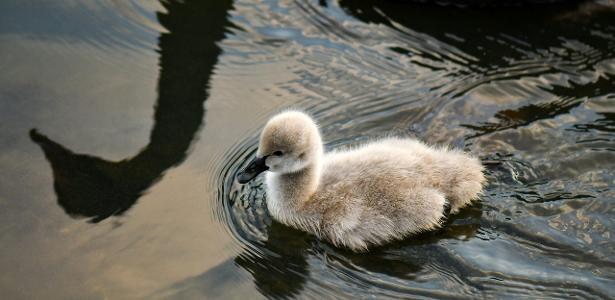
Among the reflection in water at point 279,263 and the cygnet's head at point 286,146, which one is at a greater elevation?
the cygnet's head at point 286,146

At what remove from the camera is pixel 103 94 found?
506 cm

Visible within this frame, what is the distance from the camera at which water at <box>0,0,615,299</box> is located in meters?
3.87

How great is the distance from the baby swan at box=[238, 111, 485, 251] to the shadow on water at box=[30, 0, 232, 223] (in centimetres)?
65

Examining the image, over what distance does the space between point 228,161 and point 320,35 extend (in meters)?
1.63

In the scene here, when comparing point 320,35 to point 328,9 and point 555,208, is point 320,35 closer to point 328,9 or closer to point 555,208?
point 328,9

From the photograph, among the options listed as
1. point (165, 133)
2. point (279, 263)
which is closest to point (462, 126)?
point (279, 263)

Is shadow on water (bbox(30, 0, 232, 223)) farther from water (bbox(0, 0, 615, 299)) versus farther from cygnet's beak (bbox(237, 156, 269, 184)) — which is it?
cygnet's beak (bbox(237, 156, 269, 184))

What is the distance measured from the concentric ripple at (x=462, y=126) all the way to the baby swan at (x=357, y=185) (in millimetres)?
98

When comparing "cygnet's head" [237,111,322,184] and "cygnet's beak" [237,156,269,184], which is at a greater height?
"cygnet's head" [237,111,322,184]

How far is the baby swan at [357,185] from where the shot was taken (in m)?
4.11

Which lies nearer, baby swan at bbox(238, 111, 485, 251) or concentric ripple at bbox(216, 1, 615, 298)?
concentric ripple at bbox(216, 1, 615, 298)

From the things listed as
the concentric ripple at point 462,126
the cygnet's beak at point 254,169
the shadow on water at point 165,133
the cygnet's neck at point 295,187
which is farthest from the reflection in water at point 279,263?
the shadow on water at point 165,133

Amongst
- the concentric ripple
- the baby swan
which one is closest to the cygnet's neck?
the baby swan

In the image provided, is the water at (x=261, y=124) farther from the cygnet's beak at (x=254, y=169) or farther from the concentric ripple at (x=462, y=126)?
the cygnet's beak at (x=254, y=169)
